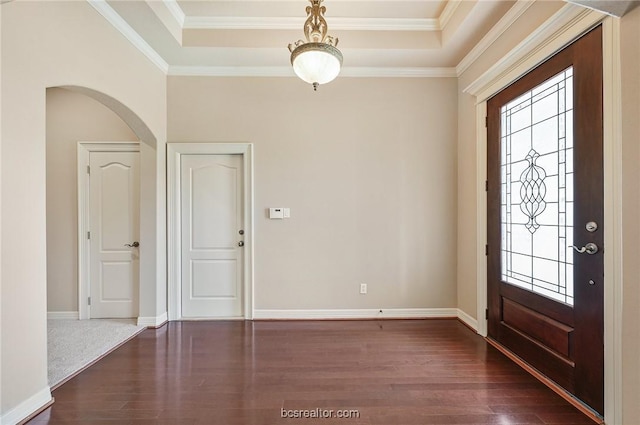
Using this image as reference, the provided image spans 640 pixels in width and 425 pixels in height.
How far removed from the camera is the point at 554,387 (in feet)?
6.94

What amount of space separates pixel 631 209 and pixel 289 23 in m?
3.18

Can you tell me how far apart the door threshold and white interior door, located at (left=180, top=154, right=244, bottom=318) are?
2.83 metres

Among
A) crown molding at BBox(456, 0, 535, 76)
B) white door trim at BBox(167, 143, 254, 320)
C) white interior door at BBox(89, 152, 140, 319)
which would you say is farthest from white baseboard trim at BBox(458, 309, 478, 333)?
white interior door at BBox(89, 152, 140, 319)

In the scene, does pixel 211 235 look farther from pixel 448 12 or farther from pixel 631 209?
pixel 631 209

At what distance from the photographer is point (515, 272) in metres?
2.60

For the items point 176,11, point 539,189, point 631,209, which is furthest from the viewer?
point 176,11

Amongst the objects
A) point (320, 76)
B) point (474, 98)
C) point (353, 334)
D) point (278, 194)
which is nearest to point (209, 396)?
point (353, 334)

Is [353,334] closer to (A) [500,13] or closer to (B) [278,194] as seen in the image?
(B) [278,194]

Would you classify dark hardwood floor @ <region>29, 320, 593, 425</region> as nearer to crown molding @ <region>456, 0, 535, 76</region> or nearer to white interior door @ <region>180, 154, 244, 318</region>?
white interior door @ <region>180, 154, 244, 318</region>

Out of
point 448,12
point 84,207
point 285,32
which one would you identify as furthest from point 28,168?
point 448,12

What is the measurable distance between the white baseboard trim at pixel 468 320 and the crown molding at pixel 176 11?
4.44 m

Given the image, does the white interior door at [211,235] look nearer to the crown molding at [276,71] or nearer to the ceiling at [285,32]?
the crown molding at [276,71]

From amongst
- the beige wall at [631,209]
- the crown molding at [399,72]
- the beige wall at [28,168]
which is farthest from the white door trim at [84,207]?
the beige wall at [631,209]

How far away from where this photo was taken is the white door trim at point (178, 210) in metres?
3.44
